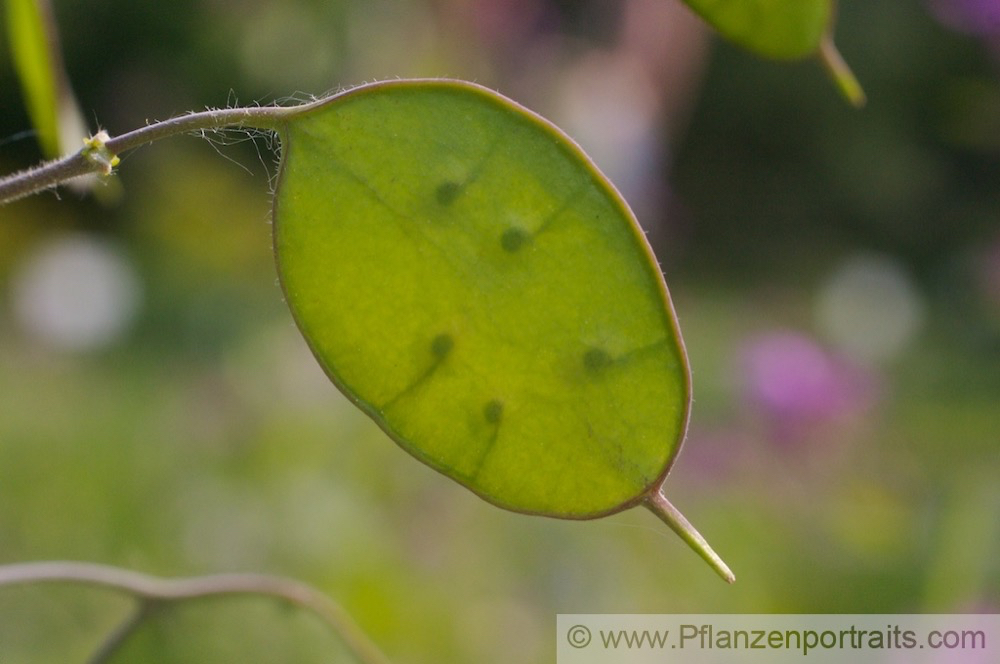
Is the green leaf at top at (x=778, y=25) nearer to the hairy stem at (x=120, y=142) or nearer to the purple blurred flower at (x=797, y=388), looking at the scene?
the hairy stem at (x=120, y=142)

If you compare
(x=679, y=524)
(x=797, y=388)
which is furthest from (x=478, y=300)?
(x=797, y=388)

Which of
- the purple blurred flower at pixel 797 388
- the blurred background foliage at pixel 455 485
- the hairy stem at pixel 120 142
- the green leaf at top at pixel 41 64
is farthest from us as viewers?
the purple blurred flower at pixel 797 388

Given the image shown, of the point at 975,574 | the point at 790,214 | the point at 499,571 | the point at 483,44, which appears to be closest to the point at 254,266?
the point at 483,44

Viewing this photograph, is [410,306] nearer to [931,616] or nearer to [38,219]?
[931,616]

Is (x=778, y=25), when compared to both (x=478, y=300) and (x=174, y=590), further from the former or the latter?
(x=174, y=590)

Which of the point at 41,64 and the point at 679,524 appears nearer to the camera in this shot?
the point at 679,524

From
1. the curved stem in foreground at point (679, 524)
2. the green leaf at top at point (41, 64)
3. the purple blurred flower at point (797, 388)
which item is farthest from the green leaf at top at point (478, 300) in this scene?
the purple blurred flower at point (797, 388)

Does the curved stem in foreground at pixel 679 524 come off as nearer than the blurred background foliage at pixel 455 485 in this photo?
Yes

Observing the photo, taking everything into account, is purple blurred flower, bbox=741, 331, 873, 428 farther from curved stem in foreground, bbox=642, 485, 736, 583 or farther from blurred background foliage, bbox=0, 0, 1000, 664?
curved stem in foreground, bbox=642, 485, 736, 583
